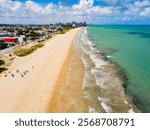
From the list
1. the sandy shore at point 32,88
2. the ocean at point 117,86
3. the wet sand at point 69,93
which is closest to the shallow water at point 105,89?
the ocean at point 117,86

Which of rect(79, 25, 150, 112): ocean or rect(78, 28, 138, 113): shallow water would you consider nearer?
rect(78, 28, 138, 113): shallow water

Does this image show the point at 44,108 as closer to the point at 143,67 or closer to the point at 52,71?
the point at 52,71

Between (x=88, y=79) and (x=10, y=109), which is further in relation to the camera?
(x=88, y=79)

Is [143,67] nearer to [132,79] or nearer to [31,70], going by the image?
[132,79]

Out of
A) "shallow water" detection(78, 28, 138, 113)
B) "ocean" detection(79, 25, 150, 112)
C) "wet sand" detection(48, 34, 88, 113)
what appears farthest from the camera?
"ocean" detection(79, 25, 150, 112)

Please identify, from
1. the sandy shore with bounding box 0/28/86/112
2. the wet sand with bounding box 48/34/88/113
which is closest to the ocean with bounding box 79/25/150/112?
the wet sand with bounding box 48/34/88/113

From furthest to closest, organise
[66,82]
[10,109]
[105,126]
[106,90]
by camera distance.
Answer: [66,82], [106,90], [10,109], [105,126]

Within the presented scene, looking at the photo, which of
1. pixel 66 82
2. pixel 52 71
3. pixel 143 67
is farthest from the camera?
pixel 143 67

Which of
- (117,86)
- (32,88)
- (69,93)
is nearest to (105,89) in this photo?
(117,86)

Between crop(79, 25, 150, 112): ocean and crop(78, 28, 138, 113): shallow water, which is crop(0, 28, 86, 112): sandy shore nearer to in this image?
→ crop(78, 28, 138, 113): shallow water

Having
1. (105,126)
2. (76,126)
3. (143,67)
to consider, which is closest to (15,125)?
(76,126)

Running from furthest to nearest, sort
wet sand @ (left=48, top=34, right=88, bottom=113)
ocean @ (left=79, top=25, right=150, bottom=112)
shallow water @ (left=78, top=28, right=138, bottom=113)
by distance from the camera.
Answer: ocean @ (left=79, top=25, right=150, bottom=112)
shallow water @ (left=78, top=28, right=138, bottom=113)
wet sand @ (left=48, top=34, right=88, bottom=113)
